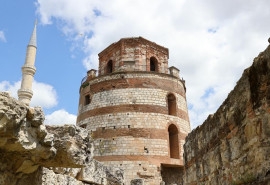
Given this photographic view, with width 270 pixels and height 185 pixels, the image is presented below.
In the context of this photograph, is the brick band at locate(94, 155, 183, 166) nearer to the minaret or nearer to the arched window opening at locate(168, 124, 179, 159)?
the arched window opening at locate(168, 124, 179, 159)

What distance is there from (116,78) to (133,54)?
2.23 meters

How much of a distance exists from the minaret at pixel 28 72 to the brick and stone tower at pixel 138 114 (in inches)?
128

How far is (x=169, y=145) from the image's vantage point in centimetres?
1753

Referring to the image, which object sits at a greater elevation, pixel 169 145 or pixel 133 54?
pixel 133 54

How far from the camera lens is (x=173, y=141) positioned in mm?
17875

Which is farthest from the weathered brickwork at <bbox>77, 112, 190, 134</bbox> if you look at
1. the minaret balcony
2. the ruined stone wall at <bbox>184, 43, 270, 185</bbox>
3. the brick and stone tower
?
the ruined stone wall at <bbox>184, 43, 270, 185</bbox>

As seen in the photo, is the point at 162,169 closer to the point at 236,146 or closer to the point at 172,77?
the point at 172,77

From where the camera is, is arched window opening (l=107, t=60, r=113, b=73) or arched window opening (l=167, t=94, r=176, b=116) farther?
arched window opening (l=107, t=60, r=113, b=73)

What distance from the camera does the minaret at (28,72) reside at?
18.5m

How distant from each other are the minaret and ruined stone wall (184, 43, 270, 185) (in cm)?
1461

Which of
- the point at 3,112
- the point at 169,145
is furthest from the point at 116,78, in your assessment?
the point at 3,112

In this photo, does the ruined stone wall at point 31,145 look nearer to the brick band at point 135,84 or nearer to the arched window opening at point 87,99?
the brick band at point 135,84

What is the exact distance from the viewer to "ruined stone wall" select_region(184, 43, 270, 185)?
326 cm

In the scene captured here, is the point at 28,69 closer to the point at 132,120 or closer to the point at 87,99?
the point at 87,99
